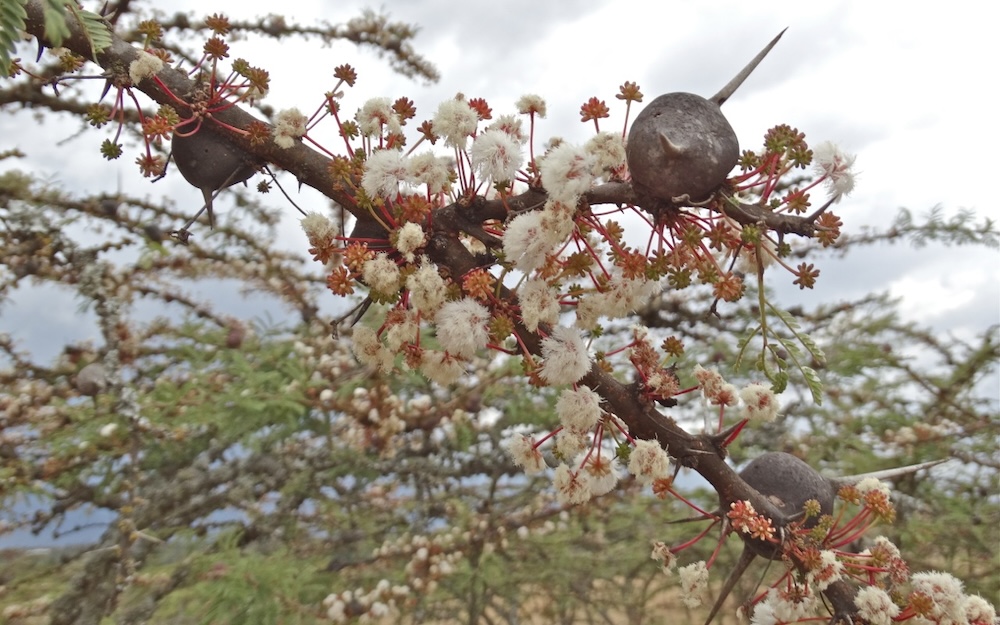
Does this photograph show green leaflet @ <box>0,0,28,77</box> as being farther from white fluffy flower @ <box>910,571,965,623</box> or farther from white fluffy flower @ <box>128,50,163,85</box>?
white fluffy flower @ <box>910,571,965,623</box>

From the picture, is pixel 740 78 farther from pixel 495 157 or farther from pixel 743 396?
pixel 743 396

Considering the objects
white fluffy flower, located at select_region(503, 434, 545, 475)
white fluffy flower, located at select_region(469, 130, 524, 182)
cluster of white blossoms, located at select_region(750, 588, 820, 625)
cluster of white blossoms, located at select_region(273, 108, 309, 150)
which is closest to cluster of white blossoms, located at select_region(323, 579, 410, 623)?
white fluffy flower, located at select_region(503, 434, 545, 475)

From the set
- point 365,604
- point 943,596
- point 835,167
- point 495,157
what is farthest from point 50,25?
point 365,604

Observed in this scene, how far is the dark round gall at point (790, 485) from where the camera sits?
1.39 metres

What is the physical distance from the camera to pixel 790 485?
4.64 ft

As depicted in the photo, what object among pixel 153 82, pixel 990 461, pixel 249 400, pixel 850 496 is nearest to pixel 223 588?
pixel 249 400

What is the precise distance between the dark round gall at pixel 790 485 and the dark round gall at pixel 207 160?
4.11 feet

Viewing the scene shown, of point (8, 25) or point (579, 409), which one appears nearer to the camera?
point (8, 25)

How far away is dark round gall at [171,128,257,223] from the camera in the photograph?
1.37 m

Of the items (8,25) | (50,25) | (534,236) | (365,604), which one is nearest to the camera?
(50,25)

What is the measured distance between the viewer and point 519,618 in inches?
173

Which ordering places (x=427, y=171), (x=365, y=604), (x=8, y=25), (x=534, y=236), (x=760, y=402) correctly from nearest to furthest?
(x=8, y=25)
(x=534, y=236)
(x=427, y=171)
(x=760, y=402)
(x=365, y=604)

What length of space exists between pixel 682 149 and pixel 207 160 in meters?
0.92

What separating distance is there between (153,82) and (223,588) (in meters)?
2.02
